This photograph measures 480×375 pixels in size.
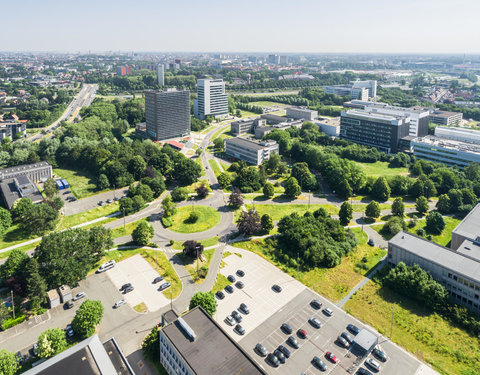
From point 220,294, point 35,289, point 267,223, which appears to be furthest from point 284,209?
point 35,289

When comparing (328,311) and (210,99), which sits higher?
(210,99)

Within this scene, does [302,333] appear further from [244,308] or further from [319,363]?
[244,308]

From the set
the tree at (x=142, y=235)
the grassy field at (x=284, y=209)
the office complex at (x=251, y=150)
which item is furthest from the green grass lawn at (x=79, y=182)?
the office complex at (x=251, y=150)

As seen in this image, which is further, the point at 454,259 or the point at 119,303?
the point at 454,259

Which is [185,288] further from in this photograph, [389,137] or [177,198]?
[389,137]

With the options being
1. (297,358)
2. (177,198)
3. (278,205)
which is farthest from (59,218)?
(297,358)
